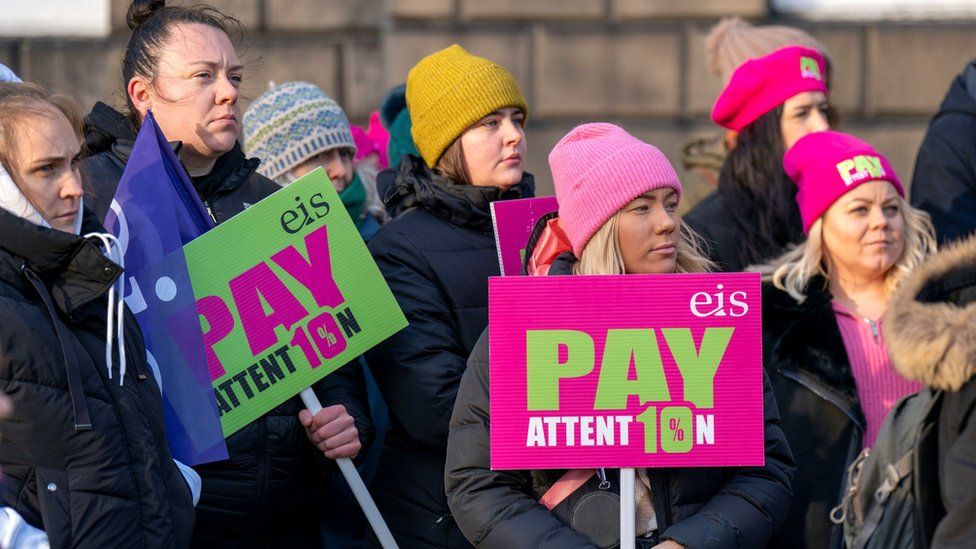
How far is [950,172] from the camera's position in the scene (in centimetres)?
511

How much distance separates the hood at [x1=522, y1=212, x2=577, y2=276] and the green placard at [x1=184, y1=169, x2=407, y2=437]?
382mm

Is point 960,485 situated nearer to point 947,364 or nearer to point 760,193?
point 947,364

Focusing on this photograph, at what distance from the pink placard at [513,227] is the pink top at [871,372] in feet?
3.20

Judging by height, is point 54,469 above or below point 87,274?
below

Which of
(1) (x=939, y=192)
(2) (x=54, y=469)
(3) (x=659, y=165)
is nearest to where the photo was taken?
(2) (x=54, y=469)

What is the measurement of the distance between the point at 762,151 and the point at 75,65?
4.02 meters

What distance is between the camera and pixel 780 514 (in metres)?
3.44

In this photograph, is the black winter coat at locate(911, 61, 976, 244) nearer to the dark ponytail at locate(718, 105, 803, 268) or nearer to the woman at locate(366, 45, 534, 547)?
the dark ponytail at locate(718, 105, 803, 268)

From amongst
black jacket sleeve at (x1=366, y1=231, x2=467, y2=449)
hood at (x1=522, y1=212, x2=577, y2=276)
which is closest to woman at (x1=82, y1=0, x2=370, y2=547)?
black jacket sleeve at (x1=366, y1=231, x2=467, y2=449)

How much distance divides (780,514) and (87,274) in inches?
62.0

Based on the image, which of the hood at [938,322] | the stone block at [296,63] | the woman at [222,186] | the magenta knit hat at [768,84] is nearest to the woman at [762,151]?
Result: the magenta knit hat at [768,84]

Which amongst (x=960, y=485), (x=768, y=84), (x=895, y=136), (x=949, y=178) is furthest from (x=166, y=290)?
(x=895, y=136)

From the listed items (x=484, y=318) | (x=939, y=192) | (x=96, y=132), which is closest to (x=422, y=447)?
(x=484, y=318)

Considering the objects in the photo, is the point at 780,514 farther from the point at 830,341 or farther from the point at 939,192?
the point at 939,192
